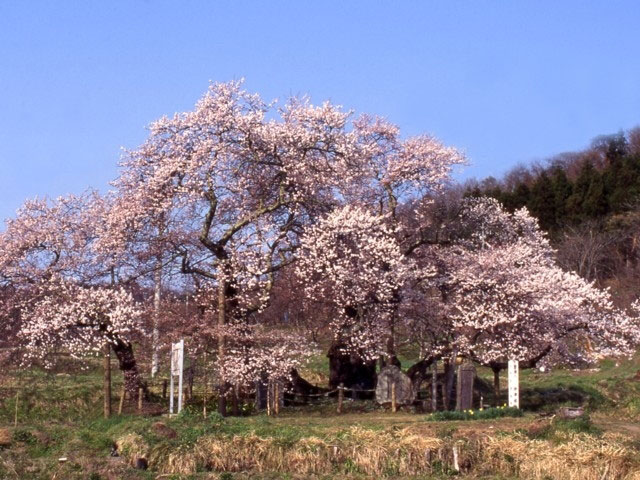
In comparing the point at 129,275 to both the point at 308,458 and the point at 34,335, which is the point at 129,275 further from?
the point at 308,458

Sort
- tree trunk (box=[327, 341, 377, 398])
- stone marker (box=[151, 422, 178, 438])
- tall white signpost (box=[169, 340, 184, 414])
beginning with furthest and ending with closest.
A: tree trunk (box=[327, 341, 377, 398])
tall white signpost (box=[169, 340, 184, 414])
stone marker (box=[151, 422, 178, 438])

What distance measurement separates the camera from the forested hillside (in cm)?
4991

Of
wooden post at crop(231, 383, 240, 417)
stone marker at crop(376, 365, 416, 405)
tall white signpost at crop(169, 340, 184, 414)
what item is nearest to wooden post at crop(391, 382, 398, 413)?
stone marker at crop(376, 365, 416, 405)

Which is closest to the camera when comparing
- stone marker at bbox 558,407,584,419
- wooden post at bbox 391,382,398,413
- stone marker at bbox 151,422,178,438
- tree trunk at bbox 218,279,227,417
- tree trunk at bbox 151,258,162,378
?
stone marker at bbox 151,422,178,438

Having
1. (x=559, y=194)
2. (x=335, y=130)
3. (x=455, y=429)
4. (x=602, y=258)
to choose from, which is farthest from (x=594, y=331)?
(x=559, y=194)

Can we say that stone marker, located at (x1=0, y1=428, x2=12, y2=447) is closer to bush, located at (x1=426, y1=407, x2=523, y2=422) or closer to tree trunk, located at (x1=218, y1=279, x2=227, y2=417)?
tree trunk, located at (x1=218, y1=279, x2=227, y2=417)

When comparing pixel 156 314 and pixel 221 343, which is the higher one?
pixel 156 314

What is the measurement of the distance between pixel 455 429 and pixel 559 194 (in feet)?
152

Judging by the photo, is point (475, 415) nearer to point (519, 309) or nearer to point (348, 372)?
point (519, 309)

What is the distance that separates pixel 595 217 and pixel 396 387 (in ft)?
121

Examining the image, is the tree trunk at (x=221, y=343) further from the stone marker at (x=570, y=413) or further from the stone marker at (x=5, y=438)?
the stone marker at (x=570, y=413)

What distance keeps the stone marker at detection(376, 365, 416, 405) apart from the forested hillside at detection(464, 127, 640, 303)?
2245 centimetres

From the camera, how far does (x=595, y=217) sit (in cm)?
5578

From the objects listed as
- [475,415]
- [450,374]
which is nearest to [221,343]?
[450,374]
